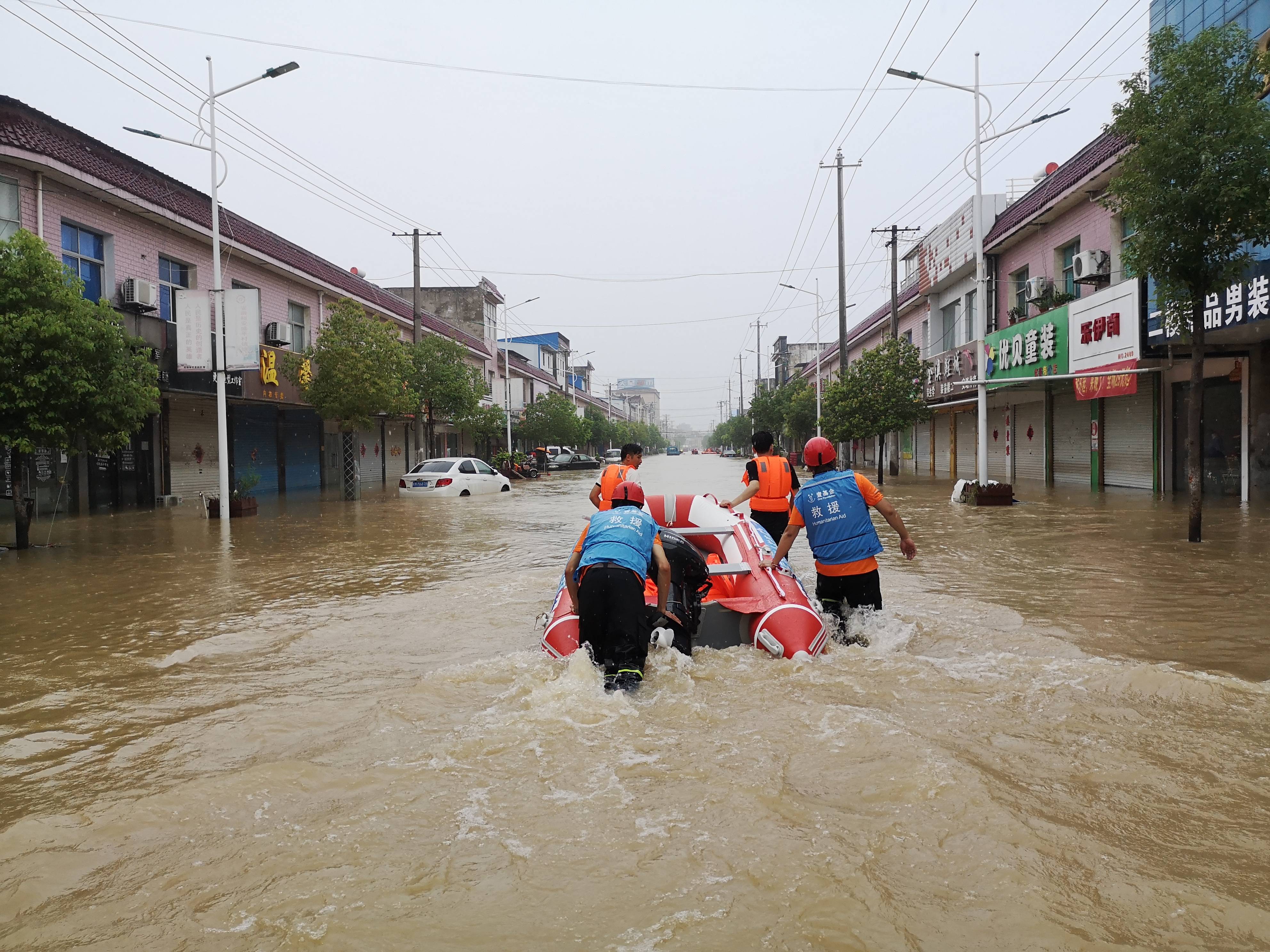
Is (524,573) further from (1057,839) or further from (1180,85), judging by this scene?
(1180,85)

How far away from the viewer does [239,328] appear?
17734mm

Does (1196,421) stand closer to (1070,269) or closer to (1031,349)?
(1031,349)

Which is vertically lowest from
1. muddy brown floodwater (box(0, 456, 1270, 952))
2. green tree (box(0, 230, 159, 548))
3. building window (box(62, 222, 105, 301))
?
muddy brown floodwater (box(0, 456, 1270, 952))

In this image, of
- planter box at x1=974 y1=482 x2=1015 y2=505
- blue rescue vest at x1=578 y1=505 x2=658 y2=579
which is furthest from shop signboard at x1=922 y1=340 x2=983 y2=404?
blue rescue vest at x1=578 y1=505 x2=658 y2=579

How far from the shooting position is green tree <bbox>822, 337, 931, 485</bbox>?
1206 inches

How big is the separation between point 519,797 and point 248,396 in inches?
845

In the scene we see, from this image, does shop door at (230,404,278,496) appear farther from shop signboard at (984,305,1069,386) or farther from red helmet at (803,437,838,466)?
red helmet at (803,437,838,466)

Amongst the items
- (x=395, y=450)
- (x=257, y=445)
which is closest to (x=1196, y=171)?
(x=257, y=445)

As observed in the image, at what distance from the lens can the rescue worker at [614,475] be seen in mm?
8320

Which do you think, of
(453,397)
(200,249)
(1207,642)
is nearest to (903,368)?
(453,397)

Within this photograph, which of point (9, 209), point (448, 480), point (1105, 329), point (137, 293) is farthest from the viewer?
point (448, 480)

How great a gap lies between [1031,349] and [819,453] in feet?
62.3

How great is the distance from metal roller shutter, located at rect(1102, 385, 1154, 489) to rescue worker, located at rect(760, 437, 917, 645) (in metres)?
17.5

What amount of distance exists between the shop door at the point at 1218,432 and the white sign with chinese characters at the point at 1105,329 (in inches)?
65.1
